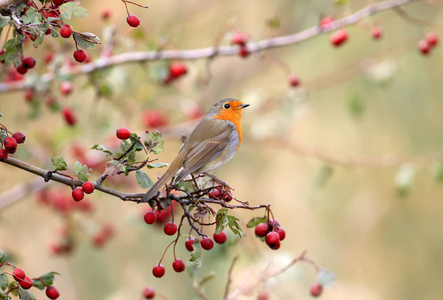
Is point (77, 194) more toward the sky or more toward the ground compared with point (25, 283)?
more toward the sky

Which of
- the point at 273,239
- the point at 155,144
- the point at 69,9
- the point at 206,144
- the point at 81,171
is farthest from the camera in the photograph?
the point at 206,144

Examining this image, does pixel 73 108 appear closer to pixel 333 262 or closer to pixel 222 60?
pixel 222 60

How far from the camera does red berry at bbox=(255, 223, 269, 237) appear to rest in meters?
2.22

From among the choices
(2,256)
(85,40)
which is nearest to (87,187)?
(2,256)

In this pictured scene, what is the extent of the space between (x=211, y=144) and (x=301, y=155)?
2449 mm

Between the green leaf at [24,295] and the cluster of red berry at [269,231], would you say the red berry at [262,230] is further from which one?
the green leaf at [24,295]

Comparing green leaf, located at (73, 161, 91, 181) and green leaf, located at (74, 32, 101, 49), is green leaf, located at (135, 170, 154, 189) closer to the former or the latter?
green leaf, located at (73, 161, 91, 181)

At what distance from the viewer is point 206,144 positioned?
305cm

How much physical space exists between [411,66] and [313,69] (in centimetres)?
126

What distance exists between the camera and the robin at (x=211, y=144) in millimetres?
2752

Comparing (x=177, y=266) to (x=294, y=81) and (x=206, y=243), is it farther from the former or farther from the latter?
(x=294, y=81)

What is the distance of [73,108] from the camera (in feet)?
12.0

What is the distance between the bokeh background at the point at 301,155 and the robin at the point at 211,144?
853 mm

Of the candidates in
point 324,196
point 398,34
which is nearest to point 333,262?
point 324,196
